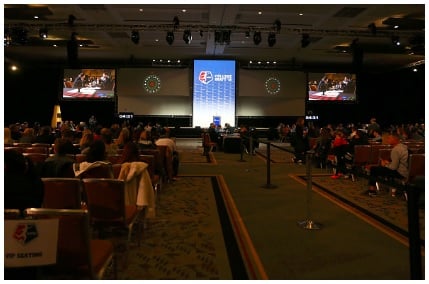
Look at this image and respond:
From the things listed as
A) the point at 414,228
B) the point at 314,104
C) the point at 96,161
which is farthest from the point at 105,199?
the point at 314,104

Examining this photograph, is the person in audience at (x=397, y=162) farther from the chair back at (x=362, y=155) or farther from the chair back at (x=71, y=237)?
the chair back at (x=71, y=237)

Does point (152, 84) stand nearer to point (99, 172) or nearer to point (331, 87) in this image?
point (331, 87)

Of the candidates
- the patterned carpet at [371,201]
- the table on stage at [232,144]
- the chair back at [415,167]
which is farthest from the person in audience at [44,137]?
the chair back at [415,167]

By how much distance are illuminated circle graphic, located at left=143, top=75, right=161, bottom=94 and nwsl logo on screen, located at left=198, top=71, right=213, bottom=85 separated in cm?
226

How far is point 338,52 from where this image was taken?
19.2 meters

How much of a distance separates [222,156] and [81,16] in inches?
252

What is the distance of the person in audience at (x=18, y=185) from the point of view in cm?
265

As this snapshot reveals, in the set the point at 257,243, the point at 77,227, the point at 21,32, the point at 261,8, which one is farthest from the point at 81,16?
the point at 77,227

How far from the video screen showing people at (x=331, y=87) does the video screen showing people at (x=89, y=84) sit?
10.6 metres

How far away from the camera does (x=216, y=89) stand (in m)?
21.5

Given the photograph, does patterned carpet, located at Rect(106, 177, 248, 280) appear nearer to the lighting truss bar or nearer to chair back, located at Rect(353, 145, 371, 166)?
chair back, located at Rect(353, 145, 371, 166)

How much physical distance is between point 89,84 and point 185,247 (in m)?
18.3

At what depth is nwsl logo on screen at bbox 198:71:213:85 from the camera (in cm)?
2138

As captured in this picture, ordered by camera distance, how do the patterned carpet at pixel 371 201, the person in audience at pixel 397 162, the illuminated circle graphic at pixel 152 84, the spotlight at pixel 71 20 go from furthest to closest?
the illuminated circle graphic at pixel 152 84, the spotlight at pixel 71 20, the person in audience at pixel 397 162, the patterned carpet at pixel 371 201
